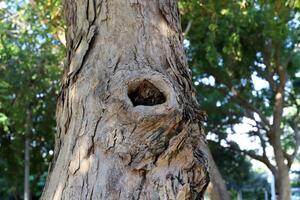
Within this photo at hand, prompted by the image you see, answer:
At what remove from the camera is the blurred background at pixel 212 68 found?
1101 centimetres

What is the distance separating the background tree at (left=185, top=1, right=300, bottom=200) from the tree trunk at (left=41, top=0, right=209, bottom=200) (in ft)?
25.7

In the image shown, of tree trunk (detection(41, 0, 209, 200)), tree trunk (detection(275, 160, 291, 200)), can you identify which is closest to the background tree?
tree trunk (detection(275, 160, 291, 200))

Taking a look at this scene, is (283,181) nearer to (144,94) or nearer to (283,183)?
(283,183)

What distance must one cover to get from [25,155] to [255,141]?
9.59 metres

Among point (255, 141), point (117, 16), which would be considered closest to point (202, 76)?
point (255, 141)

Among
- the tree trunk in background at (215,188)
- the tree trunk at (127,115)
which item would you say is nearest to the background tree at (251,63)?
the tree trunk in background at (215,188)

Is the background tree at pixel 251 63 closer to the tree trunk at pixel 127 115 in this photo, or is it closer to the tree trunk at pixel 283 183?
the tree trunk at pixel 283 183

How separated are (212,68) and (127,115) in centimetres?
1202

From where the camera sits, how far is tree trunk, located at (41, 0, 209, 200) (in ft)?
6.64

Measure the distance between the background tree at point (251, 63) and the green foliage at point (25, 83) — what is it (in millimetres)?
3999

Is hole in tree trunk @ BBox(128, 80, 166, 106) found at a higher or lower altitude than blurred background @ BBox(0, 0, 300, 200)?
lower

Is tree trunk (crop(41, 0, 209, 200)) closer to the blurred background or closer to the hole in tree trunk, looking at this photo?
the hole in tree trunk

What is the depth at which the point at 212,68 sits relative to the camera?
45.7ft

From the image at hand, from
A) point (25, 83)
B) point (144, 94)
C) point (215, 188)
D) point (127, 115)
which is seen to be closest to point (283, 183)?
point (215, 188)
